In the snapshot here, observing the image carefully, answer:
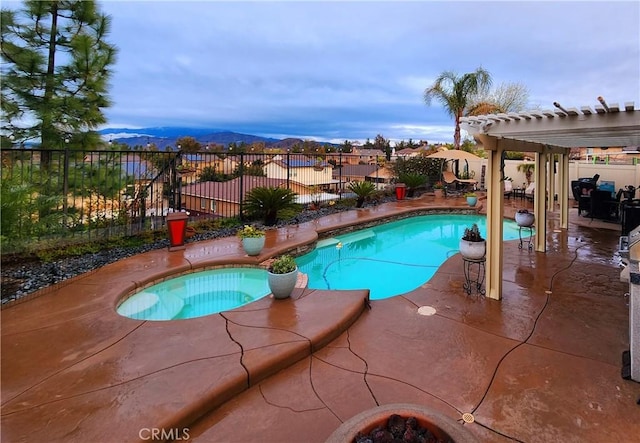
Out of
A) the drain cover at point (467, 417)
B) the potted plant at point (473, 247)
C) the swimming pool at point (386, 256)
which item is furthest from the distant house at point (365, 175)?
the drain cover at point (467, 417)

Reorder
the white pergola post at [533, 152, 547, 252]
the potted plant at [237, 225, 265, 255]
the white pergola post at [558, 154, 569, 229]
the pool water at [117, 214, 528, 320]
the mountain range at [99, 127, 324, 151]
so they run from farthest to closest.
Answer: the white pergola post at [558, 154, 569, 229]
the mountain range at [99, 127, 324, 151]
the white pergola post at [533, 152, 547, 252]
the potted plant at [237, 225, 265, 255]
the pool water at [117, 214, 528, 320]

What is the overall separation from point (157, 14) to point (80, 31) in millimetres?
1783

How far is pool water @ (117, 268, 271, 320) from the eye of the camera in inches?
165

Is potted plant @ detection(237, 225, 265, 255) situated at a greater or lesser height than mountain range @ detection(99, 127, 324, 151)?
lesser

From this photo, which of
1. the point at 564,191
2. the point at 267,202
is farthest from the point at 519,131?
the point at 564,191

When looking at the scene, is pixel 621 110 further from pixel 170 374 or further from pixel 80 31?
pixel 80 31

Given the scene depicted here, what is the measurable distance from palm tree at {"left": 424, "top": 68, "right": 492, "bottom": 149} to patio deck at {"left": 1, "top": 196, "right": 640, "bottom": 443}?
14526 mm

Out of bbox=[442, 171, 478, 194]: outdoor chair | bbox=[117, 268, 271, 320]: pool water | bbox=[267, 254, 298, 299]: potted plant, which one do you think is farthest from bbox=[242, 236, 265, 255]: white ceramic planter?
bbox=[442, 171, 478, 194]: outdoor chair

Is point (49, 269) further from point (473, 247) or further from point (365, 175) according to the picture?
point (365, 175)

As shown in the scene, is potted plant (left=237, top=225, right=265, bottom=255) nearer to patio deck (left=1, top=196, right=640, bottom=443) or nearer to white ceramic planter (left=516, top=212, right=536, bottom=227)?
patio deck (left=1, top=196, right=640, bottom=443)

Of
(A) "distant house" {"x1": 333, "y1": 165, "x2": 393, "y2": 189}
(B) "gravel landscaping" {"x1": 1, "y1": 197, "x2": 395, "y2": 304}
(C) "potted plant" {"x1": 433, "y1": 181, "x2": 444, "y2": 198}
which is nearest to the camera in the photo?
(B) "gravel landscaping" {"x1": 1, "y1": 197, "x2": 395, "y2": 304}

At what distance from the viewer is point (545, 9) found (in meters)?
7.66

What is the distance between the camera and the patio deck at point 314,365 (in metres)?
2.12

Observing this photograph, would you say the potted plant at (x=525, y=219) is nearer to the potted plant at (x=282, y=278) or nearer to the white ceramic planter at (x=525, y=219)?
the white ceramic planter at (x=525, y=219)
